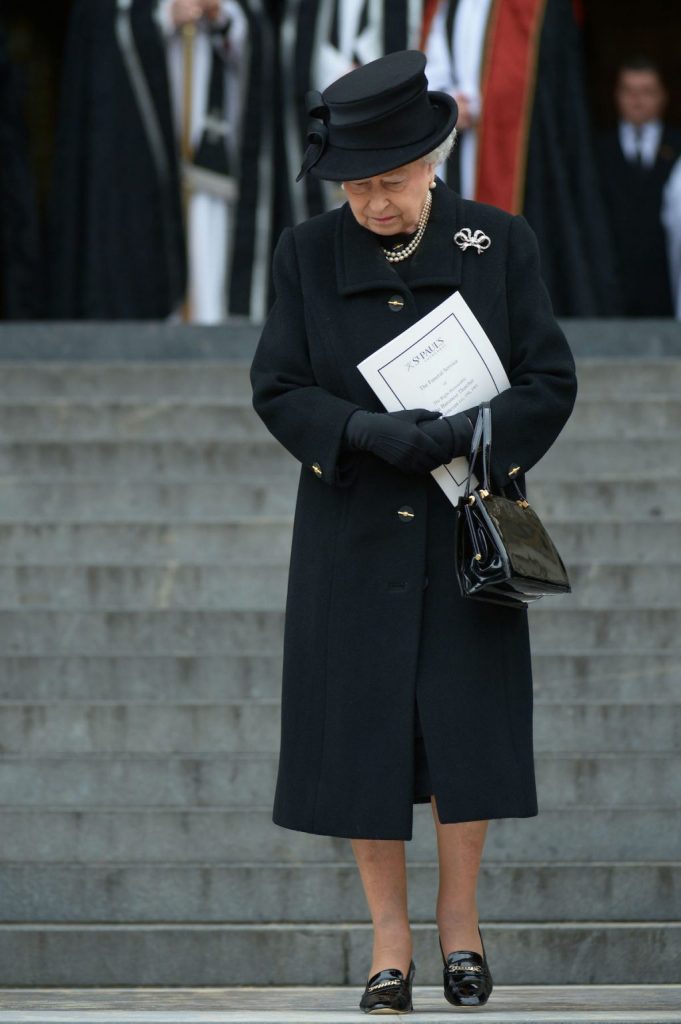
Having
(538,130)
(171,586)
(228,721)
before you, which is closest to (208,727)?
(228,721)

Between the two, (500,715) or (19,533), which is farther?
(19,533)

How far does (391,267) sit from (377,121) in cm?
29

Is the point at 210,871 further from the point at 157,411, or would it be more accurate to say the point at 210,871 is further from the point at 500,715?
the point at 157,411

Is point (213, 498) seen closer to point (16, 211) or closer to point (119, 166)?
point (119, 166)

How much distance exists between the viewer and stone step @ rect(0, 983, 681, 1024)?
3955mm

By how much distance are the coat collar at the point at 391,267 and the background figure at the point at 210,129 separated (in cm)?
575

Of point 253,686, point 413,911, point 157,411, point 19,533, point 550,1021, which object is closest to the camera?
point 550,1021

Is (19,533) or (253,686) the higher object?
(19,533)

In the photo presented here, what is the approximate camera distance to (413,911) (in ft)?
16.6

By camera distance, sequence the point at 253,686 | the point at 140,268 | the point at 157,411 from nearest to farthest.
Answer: the point at 253,686 → the point at 157,411 → the point at 140,268

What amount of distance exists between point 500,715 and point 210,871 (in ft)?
4.31

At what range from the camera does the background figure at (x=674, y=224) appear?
414 inches

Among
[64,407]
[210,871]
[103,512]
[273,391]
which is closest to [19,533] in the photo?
[103,512]

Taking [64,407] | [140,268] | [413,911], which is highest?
[140,268]
